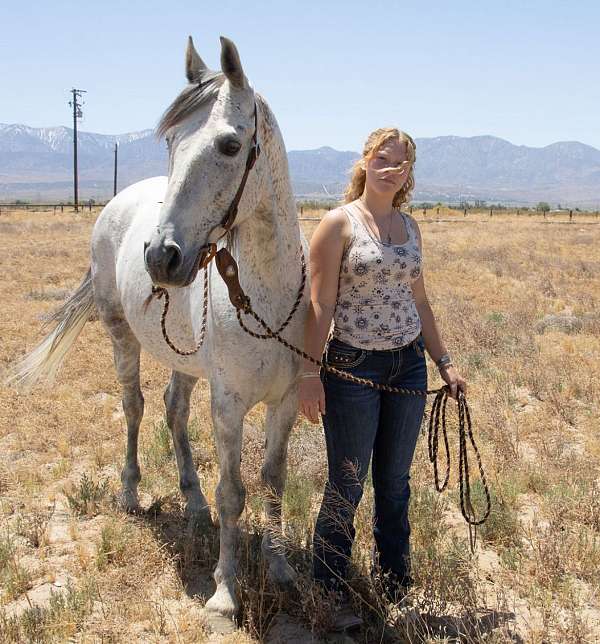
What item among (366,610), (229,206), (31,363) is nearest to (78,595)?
(366,610)

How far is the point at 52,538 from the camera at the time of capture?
155 inches

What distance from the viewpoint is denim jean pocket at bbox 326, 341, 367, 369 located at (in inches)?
115

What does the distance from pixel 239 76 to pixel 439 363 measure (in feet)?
5.44

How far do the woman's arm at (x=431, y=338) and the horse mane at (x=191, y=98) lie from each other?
118 cm

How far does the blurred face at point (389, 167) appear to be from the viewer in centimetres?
284

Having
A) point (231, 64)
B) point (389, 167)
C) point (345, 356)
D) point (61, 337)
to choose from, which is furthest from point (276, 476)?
point (61, 337)

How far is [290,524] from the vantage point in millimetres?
3836

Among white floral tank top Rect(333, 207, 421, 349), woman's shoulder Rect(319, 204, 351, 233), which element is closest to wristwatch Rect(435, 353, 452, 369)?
white floral tank top Rect(333, 207, 421, 349)

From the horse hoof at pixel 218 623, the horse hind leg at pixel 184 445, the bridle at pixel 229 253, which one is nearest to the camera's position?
the bridle at pixel 229 253

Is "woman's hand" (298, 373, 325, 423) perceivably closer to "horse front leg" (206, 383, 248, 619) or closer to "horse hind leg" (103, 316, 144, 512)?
"horse front leg" (206, 383, 248, 619)

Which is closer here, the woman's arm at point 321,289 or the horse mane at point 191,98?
the horse mane at point 191,98

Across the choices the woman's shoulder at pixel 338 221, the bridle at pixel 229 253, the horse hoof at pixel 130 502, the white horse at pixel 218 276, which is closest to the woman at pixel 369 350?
the woman's shoulder at pixel 338 221

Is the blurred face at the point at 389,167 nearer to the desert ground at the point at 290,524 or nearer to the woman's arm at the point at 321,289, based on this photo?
the woman's arm at the point at 321,289

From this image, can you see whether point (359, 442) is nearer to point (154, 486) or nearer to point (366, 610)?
point (366, 610)
